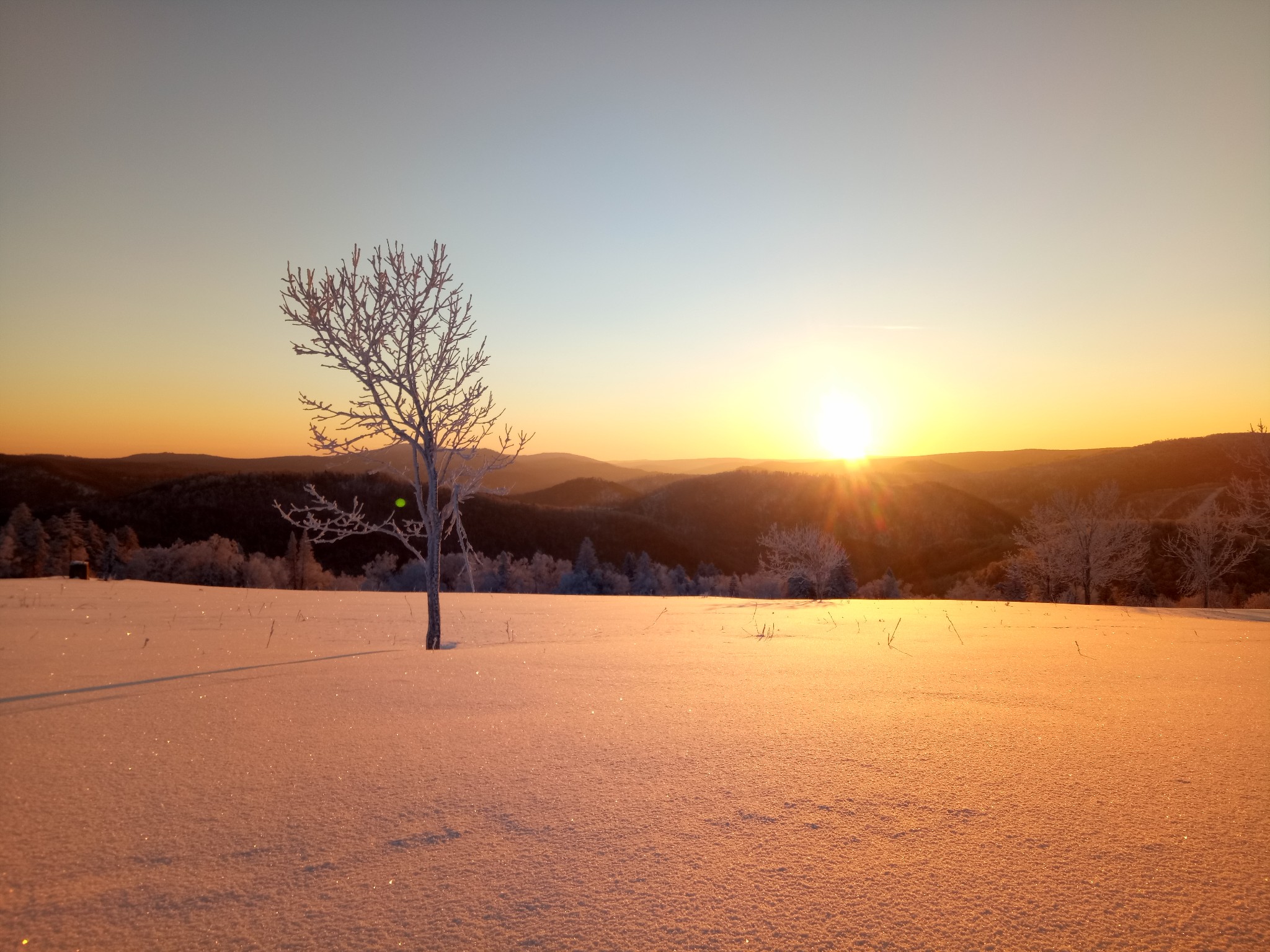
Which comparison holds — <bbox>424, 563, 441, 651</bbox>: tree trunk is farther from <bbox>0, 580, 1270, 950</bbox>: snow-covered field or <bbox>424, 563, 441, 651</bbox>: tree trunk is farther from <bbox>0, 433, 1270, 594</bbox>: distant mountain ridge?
<bbox>0, 433, 1270, 594</bbox>: distant mountain ridge

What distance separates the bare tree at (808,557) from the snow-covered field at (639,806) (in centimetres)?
2497

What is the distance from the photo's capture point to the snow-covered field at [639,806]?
5.55ft

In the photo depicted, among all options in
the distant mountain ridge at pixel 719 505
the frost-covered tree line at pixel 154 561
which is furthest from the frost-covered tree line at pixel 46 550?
the distant mountain ridge at pixel 719 505

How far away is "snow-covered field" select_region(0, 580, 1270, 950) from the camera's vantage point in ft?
5.55

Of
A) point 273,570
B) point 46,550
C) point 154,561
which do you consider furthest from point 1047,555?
point 46,550

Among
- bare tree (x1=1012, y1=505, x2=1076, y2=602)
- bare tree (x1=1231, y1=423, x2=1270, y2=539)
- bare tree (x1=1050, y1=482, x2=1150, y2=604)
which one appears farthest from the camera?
bare tree (x1=1012, y1=505, x2=1076, y2=602)

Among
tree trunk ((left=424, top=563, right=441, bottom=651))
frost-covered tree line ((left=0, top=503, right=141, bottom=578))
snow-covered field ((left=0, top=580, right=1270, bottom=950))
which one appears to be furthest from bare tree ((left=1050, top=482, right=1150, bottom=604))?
frost-covered tree line ((left=0, top=503, right=141, bottom=578))

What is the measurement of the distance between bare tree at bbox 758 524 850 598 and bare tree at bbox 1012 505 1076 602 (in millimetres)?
7684

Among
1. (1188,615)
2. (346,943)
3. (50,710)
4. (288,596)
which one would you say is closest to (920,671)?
(346,943)

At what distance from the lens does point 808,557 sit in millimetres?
31984

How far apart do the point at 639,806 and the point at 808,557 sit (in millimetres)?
30827

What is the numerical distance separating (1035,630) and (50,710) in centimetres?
895

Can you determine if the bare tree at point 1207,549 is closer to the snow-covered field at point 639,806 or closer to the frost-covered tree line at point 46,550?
the snow-covered field at point 639,806

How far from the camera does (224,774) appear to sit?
2770mm
